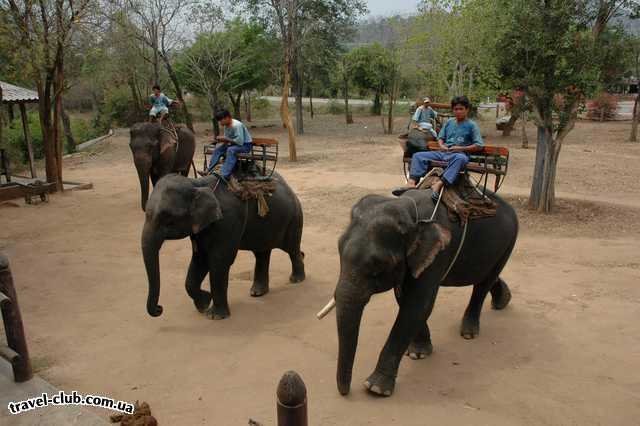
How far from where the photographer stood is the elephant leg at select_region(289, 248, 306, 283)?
699cm

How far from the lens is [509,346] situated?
5.20m

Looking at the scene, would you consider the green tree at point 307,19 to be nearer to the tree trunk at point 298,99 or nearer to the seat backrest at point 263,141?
the tree trunk at point 298,99

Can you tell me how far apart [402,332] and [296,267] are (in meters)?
2.92

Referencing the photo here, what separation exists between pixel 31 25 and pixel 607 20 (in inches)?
466

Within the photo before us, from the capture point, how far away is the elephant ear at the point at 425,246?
4.01 m

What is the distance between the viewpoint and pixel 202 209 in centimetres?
521

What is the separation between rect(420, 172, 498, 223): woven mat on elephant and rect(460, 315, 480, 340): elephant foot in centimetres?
120

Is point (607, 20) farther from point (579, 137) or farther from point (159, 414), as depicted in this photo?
point (579, 137)

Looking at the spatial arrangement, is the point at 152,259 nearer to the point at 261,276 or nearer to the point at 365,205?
the point at 261,276

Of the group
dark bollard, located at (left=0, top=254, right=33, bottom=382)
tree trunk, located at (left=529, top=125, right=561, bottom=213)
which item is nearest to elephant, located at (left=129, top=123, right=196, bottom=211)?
dark bollard, located at (left=0, top=254, right=33, bottom=382)

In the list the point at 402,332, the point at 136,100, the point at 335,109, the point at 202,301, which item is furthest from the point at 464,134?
the point at 335,109

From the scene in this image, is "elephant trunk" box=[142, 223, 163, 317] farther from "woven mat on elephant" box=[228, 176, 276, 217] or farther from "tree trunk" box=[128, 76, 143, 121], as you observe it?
"tree trunk" box=[128, 76, 143, 121]

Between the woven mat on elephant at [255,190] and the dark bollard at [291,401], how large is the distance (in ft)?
11.9

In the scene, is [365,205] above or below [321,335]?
above
